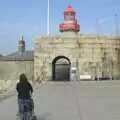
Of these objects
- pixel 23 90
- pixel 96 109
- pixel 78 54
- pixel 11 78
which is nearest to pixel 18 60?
pixel 11 78

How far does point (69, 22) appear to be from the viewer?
214 feet

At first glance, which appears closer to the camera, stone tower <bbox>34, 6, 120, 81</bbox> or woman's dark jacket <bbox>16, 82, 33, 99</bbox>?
woman's dark jacket <bbox>16, 82, 33, 99</bbox>

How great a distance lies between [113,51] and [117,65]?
6.57ft

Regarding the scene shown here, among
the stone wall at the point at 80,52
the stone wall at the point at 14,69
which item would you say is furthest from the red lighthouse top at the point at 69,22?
the stone wall at the point at 14,69

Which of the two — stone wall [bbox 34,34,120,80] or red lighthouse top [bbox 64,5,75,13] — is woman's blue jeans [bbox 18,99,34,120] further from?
red lighthouse top [bbox 64,5,75,13]

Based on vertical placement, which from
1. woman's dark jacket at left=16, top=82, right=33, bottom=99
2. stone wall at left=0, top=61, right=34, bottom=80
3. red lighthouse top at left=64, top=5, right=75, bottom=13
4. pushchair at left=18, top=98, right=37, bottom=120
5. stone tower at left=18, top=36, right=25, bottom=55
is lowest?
pushchair at left=18, top=98, right=37, bottom=120

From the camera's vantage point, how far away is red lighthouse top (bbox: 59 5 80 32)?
209 feet

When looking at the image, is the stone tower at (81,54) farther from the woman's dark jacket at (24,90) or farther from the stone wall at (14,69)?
the woman's dark jacket at (24,90)

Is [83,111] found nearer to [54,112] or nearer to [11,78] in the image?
[54,112]

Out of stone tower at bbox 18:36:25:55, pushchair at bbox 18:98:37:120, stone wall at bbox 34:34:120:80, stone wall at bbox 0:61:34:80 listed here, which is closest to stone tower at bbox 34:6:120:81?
stone wall at bbox 34:34:120:80

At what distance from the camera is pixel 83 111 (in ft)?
52.6

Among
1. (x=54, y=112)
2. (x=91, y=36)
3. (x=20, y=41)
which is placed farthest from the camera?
(x=20, y=41)

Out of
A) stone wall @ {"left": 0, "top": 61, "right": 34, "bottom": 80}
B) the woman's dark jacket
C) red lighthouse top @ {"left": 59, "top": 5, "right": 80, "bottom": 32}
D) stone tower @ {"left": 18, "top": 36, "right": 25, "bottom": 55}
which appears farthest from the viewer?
stone tower @ {"left": 18, "top": 36, "right": 25, "bottom": 55}

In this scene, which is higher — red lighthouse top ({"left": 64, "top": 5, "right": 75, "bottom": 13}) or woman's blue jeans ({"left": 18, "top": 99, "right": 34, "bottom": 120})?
red lighthouse top ({"left": 64, "top": 5, "right": 75, "bottom": 13})
